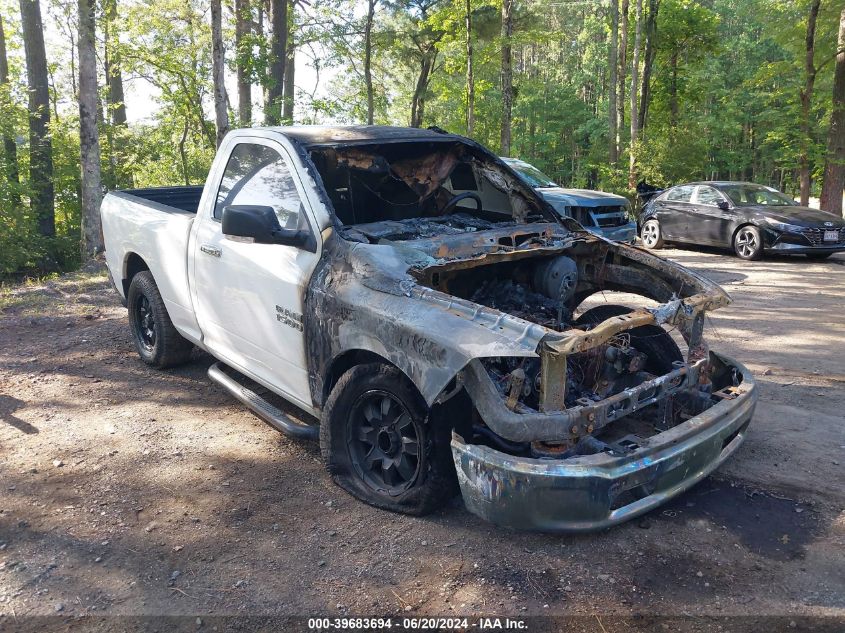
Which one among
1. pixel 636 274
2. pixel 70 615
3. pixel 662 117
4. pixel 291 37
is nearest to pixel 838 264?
pixel 636 274

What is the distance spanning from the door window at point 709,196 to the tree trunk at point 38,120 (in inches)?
627

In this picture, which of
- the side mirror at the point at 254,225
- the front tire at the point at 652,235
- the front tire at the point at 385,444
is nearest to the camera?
the front tire at the point at 385,444

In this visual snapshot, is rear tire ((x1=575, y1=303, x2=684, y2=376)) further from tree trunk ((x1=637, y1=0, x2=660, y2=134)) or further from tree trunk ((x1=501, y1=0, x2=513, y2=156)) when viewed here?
tree trunk ((x1=637, y1=0, x2=660, y2=134))

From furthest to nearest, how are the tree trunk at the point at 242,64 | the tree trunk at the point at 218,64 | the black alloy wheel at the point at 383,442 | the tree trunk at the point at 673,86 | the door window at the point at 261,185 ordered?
the tree trunk at the point at 673,86 < the tree trunk at the point at 242,64 < the tree trunk at the point at 218,64 < the door window at the point at 261,185 < the black alloy wheel at the point at 383,442

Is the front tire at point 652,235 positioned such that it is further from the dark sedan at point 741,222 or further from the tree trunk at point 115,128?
the tree trunk at point 115,128

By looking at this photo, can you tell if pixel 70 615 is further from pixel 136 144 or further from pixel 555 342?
pixel 136 144

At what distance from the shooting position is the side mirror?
3639 millimetres

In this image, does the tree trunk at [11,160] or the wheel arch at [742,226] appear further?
the tree trunk at [11,160]

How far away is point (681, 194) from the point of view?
14242mm

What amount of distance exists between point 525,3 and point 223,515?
1096 inches

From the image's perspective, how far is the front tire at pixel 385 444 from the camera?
321cm

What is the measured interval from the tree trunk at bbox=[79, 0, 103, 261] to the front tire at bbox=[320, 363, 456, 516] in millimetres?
11590

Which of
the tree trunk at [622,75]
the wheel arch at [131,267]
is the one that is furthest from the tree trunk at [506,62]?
the wheel arch at [131,267]

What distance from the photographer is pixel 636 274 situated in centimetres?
443
